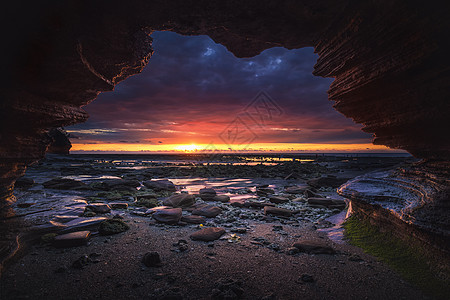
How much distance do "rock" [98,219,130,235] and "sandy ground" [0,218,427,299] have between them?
0.25 metres

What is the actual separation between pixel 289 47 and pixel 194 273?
519 centimetres

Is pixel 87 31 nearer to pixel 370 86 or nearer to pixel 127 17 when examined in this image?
pixel 127 17

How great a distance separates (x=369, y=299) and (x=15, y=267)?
5659mm

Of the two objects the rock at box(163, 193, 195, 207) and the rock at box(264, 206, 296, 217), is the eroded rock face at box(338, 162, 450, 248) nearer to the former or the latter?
the rock at box(264, 206, 296, 217)

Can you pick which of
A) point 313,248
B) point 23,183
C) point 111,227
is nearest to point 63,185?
point 23,183

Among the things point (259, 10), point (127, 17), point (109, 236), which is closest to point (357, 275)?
point (259, 10)

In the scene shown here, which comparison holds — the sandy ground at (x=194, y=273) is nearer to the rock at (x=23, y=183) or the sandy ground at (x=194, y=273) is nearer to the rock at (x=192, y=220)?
the rock at (x=192, y=220)

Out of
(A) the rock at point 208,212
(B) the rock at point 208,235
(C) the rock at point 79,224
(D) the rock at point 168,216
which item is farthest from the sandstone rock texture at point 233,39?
(A) the rock at point 208,212

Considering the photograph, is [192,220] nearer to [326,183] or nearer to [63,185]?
[63,185]

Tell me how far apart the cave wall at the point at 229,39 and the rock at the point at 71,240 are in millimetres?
2092

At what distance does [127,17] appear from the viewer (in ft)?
12.9

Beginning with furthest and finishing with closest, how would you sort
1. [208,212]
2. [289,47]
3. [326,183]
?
[326,183] < [208,212] < [289,47]

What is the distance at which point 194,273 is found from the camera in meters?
3.64

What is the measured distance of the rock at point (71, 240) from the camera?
435 centimetres
